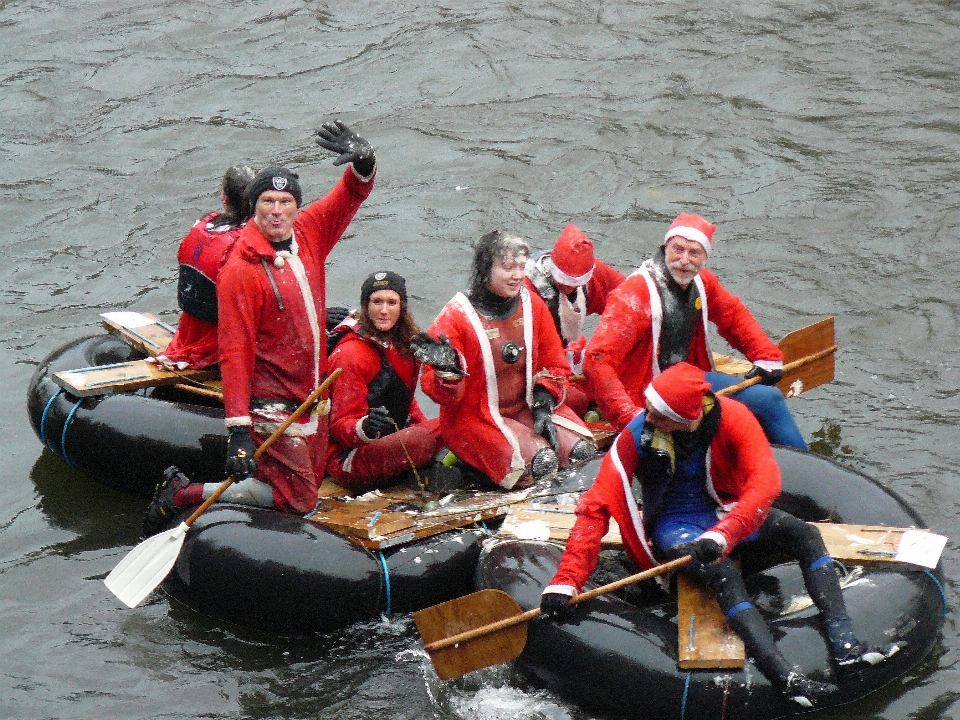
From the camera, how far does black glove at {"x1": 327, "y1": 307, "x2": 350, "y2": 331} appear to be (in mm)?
8312

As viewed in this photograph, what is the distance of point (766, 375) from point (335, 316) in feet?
8.88

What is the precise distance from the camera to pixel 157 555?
6348mm

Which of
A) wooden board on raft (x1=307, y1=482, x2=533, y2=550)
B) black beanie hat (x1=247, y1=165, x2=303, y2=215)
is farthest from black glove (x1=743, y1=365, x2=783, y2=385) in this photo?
black beanie hat (x1=247, y1=165, x2=303, y2=215)

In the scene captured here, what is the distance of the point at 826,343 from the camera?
7.84m

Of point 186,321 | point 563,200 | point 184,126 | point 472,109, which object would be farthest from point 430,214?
point 186,321

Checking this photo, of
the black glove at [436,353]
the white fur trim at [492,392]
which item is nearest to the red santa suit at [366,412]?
the white fur trim at [492,392]

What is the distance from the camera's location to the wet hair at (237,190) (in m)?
7.41

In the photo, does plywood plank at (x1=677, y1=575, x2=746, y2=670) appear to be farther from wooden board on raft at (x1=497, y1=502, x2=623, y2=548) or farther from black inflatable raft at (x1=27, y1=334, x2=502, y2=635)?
black inflatable raft at (x1=27, y1=334, x2=502, y2=635)

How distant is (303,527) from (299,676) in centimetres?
68

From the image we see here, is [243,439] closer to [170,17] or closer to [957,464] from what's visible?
[957,464]

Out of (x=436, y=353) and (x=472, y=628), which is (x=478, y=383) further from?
(x=472, y=628)

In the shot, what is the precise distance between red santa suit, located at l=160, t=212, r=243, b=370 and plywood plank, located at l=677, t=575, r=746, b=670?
3154 mm

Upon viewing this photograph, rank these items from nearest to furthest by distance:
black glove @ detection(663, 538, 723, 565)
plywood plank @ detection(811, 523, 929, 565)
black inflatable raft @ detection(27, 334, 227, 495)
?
black glove @ detection(663, 538, 723, 565), plywood plank @ detection(811, 523, 929, 565), black inflatable raft @ detection(27, 334, 227, 495)

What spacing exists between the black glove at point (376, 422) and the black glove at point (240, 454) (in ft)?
2.48
